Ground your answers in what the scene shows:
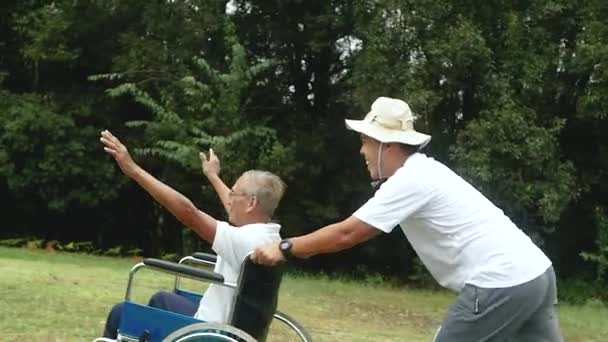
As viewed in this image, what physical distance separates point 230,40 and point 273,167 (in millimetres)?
2546

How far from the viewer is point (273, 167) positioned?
57.0 feet

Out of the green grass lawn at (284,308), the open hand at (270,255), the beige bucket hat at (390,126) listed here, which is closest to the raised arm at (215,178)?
the open hand at (270,255)

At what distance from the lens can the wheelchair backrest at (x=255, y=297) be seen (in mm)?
3713

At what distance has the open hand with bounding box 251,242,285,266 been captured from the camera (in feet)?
10.8

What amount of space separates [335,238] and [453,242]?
0.38 m

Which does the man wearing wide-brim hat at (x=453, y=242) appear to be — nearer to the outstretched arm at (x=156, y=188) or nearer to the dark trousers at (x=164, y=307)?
the outstretched arm at (x=156, y=188)

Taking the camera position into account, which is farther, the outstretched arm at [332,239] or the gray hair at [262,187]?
the gray hair at [262,187]

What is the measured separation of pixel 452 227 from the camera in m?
3.21

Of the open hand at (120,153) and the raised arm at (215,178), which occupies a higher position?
the open hand at (120,153)

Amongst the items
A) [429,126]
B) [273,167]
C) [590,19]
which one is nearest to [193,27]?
[273,167]

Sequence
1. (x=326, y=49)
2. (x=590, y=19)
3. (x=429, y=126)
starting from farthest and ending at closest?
(x=326, y=49)
(x=429, y=126)
(x=590, y=19)

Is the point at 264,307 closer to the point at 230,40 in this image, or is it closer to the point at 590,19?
the point at 590,19

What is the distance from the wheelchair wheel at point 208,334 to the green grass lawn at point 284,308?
2.72 m

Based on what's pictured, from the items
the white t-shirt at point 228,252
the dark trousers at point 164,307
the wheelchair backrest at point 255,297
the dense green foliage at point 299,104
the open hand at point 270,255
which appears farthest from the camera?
the dense green foliage at point 299,104
